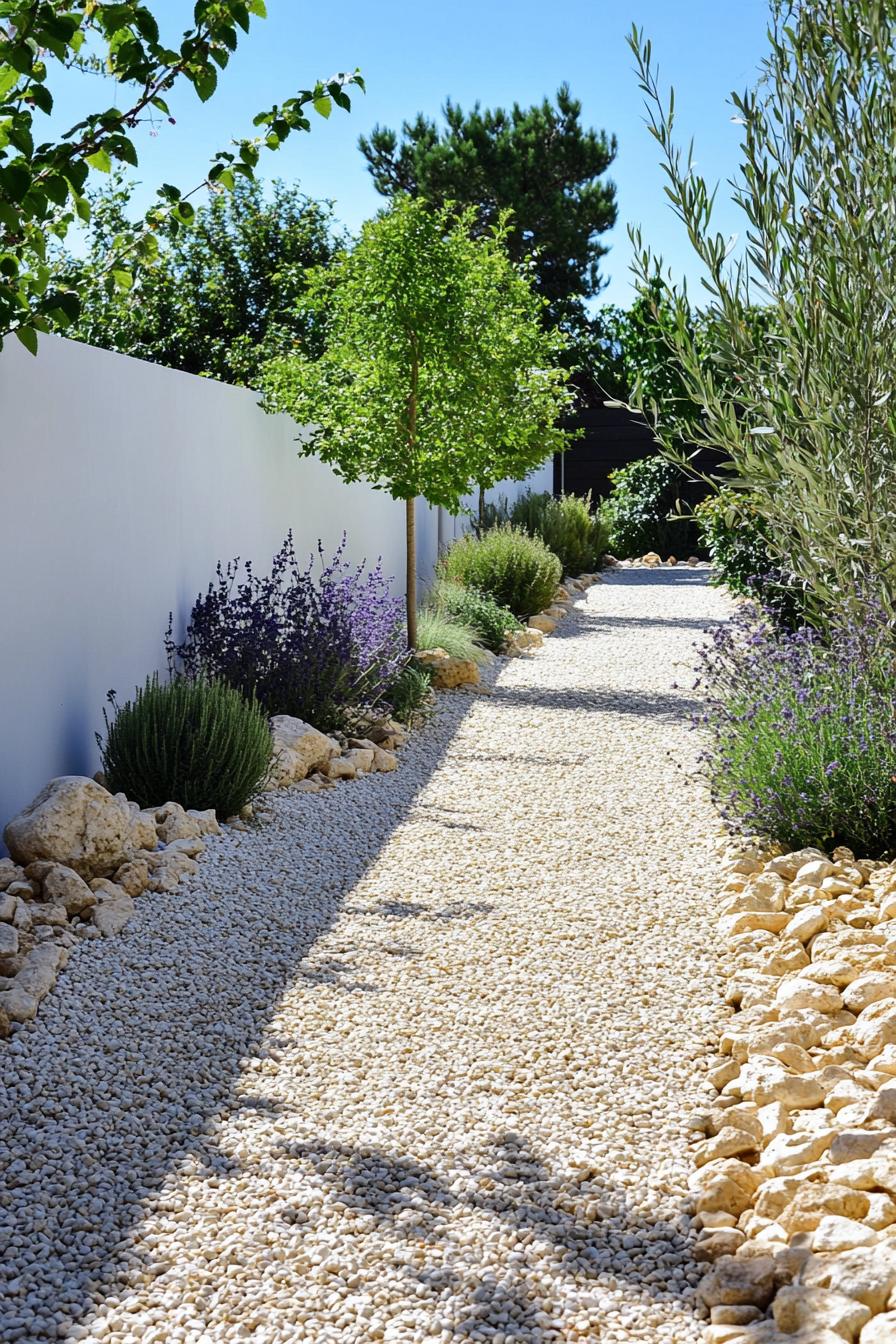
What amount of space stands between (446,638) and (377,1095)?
25.0ft

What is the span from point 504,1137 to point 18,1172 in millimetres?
1176

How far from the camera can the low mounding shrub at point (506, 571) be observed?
A: 566 inches

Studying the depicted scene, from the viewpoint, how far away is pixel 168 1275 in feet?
8.99

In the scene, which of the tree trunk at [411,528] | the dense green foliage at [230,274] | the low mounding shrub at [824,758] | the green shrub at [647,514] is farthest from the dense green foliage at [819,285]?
the green shrub at [647,514]

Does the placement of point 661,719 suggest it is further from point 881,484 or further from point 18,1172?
point 18,1172

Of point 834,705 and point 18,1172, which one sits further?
point 834,705

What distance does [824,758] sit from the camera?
17.6 feet

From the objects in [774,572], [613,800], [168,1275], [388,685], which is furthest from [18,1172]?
[774,572]

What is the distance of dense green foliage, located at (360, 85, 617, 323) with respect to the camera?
24.5 meters

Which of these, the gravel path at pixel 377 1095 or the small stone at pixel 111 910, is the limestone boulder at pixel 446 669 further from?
the small stone at pixel 111 910

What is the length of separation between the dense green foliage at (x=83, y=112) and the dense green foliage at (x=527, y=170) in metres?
20.4

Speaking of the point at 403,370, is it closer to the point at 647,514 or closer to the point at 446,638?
the point at 446,638

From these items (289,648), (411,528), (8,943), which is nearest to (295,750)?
(289,648)

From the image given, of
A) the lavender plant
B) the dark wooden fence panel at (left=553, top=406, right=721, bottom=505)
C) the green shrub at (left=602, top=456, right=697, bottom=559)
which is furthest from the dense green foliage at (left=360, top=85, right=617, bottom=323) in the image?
the lavender plant
